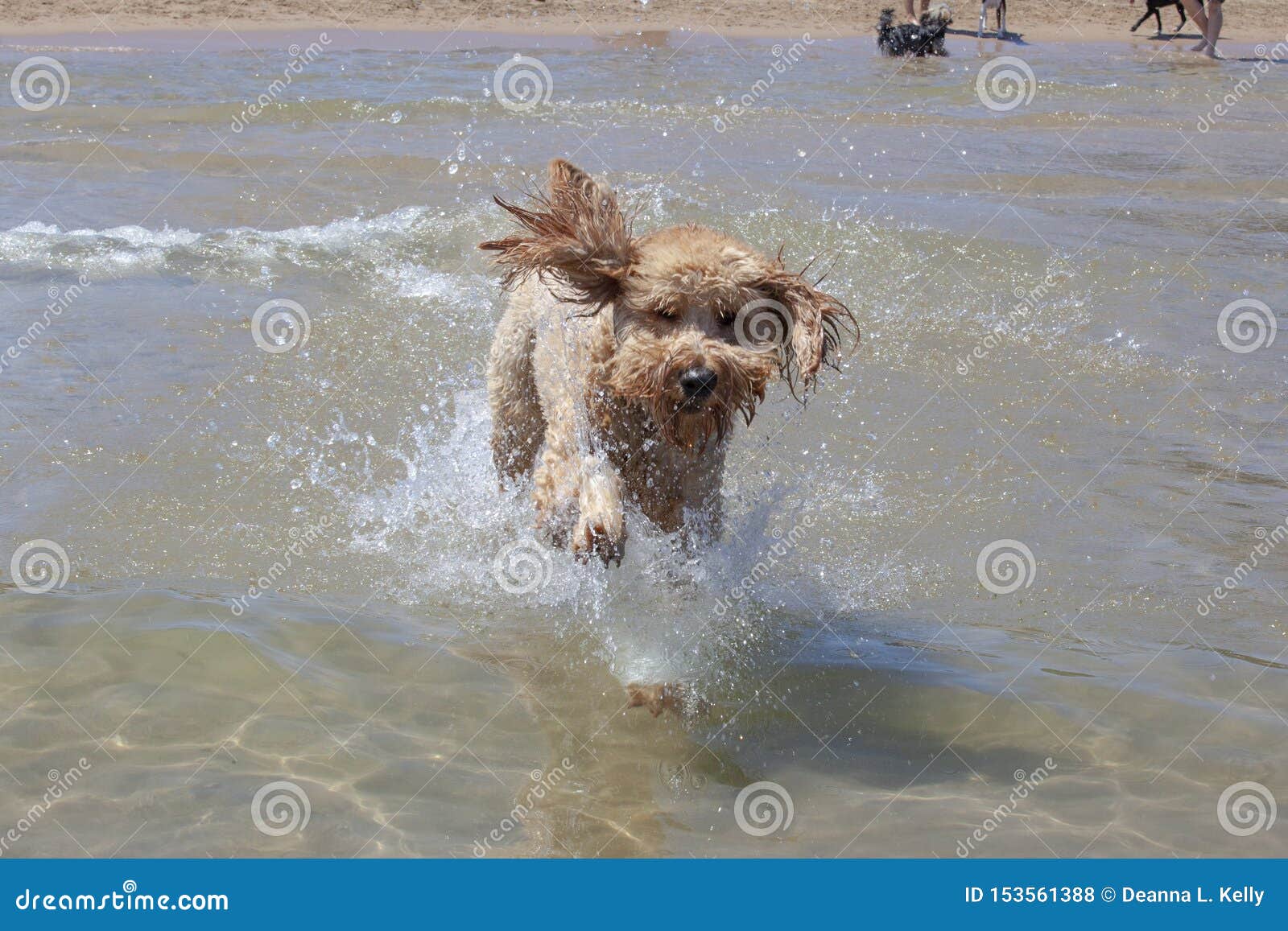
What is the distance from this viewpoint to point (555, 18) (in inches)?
952

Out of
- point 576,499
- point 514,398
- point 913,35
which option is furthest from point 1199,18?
point 576,499

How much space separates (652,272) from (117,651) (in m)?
2.50

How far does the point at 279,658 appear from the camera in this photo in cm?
493

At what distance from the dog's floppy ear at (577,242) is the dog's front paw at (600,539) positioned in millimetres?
815

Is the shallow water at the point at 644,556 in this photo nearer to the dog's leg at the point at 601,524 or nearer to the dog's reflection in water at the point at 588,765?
the dog's reflection in water at the point at 588,765

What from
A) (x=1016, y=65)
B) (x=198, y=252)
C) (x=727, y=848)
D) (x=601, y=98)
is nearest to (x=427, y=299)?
(x=198, y=252)

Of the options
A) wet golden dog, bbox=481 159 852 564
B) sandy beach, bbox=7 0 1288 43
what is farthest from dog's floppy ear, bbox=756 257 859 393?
sandy beach, bbox=7 0 1288 43

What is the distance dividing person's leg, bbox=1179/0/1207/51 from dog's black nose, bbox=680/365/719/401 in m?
21.6

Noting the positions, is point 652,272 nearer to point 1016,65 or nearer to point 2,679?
point 2,679

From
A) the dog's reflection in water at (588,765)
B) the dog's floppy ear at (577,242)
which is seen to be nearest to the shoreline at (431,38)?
the dog's floppy ear at (577,242)

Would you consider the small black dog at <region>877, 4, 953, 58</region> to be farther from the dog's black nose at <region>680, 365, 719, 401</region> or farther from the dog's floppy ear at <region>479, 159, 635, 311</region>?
the dog's black nose at <region>680, 365, 719, 401</region>

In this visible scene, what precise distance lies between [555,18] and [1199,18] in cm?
1176

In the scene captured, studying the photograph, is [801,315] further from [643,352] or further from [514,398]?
[514,398]

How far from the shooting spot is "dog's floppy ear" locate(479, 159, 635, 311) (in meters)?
4.64
